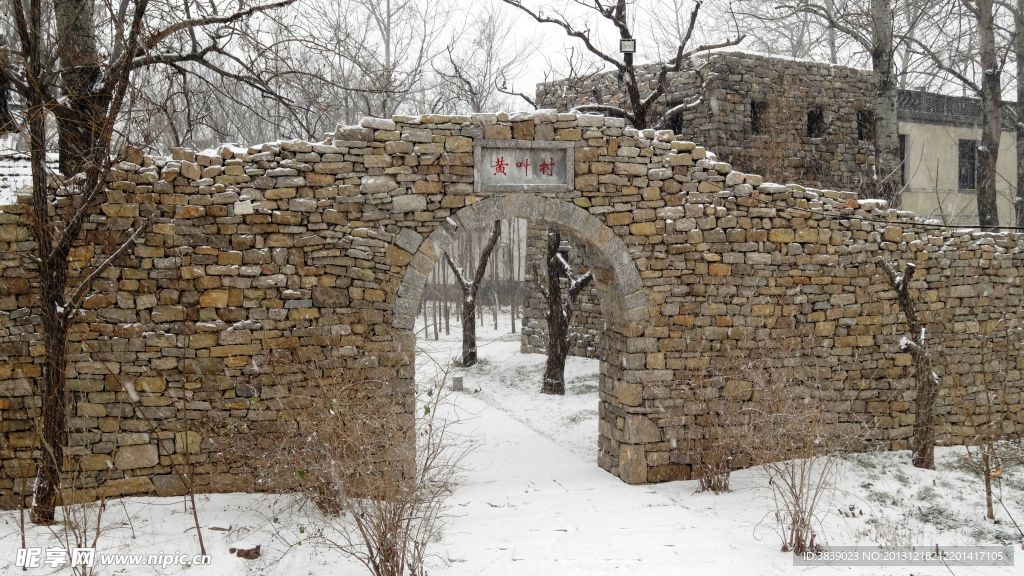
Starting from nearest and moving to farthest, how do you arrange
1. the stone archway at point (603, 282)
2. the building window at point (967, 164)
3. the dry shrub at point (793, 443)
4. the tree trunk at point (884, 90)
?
the dry shrub at point (793, 443)
the stone archway at point (603, 282)
the tree trunk at point (884, 90)
the building window at point (967, 164)

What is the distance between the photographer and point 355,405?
6246 millimetres

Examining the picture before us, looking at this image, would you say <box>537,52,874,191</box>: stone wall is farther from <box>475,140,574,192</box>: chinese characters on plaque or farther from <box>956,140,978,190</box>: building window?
<box>956,140,978,190</box>: building window

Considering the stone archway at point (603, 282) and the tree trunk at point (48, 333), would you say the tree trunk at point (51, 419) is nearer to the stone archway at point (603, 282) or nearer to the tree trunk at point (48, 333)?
the tree trunk at point (48, 333)

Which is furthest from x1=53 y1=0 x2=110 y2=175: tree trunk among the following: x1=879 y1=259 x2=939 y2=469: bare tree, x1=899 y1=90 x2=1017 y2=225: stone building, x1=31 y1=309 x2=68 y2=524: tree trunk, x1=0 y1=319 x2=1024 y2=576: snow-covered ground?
x1=899 y1=90 x2=1017 y2=225: stone building

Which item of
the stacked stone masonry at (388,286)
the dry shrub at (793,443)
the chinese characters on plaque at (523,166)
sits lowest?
the dry shrub at (793,443)

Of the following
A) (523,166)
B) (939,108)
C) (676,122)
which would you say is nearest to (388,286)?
(523,166)

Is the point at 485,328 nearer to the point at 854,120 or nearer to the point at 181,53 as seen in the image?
the point at 854,120

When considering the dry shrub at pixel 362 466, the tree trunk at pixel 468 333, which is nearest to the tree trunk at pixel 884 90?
the tree trunk at pixel 468 333

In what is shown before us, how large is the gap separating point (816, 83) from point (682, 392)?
8441 mm

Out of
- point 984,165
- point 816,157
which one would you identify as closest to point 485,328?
point 816,157

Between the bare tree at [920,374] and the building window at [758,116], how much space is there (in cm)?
548

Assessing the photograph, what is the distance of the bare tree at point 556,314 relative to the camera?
1188 centimetres

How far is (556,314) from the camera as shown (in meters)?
12.0

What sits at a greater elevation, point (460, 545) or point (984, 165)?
point (984, 165)
